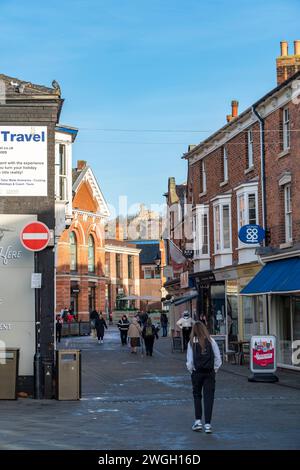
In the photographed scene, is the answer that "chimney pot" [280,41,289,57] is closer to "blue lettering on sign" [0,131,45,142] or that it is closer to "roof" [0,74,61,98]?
"roof" [0,74,61,98]

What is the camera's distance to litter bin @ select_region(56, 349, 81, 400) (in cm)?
1745

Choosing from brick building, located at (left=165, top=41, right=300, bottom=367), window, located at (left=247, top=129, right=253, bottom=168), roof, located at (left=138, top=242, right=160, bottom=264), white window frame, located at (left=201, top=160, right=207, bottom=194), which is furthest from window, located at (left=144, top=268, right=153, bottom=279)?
window, located at (left=247, top=129, right=253, bottom=168)

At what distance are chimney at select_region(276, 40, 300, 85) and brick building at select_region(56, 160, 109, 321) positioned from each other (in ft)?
130

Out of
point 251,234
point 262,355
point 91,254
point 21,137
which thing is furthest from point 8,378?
point 91,254

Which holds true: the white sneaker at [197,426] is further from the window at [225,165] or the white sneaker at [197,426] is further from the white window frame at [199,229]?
the white window frame at [199,229]

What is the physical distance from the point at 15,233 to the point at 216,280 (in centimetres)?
1786

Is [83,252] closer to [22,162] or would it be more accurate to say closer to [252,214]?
[252,214]

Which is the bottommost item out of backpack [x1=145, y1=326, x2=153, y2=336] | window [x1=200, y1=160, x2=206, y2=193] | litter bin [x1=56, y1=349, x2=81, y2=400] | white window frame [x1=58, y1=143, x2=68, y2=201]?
litter bin [x1=56, y1=349, x2=81, y2=400]

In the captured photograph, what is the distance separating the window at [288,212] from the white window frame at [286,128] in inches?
55.4

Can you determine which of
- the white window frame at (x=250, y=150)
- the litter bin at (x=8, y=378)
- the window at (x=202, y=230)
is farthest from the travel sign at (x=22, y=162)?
the window at (x=202, y=230)

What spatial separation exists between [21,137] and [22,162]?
0.60 metres

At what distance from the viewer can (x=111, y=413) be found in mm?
15375

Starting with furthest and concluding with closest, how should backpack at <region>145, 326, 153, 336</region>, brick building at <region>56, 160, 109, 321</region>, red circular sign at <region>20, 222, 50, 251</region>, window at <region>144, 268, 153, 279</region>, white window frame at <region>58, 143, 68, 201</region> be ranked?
window at <region>144, 268, 153, 279</region> < brick building at <region>56, 160, 109, 321</region> < backpack at <region>145, 326, 153, 336</region> < white window frame at <region>58, 143, 68, 201</region> < red circular sign at <region>20, 222, 50, 251</region>

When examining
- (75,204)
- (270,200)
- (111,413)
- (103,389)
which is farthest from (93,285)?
(111,413)
